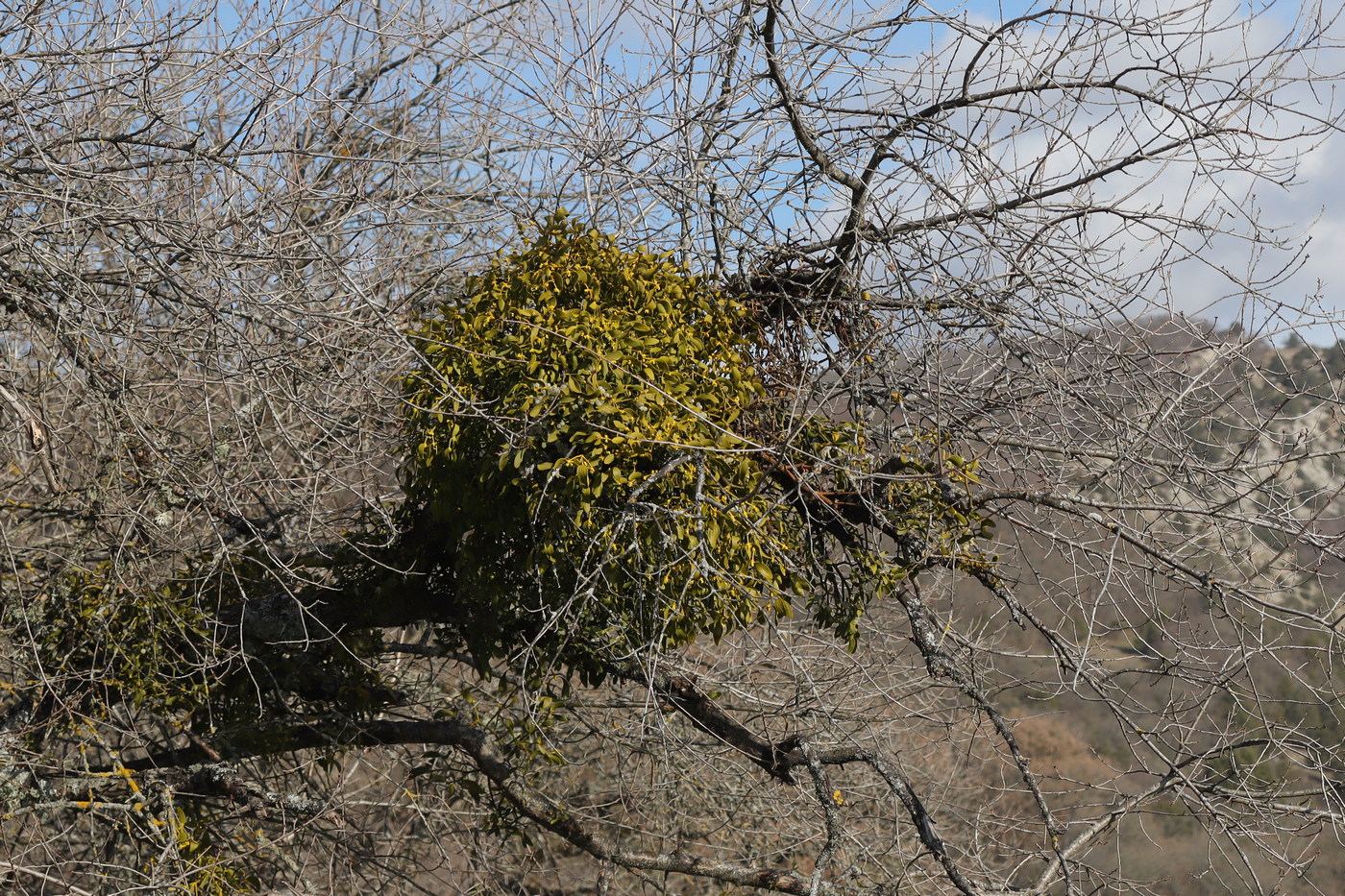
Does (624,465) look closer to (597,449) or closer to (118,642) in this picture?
(597,449)

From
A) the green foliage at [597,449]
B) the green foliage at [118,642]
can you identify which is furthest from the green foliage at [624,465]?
the green foliage at [118,642]

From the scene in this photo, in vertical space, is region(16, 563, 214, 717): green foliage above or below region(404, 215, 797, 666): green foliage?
below

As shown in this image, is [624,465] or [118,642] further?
[118,642]

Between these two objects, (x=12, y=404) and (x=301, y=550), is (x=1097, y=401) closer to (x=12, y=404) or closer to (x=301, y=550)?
(x=12, y=404)

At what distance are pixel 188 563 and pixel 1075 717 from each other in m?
18.5

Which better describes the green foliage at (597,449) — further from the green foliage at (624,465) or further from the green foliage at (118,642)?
the green foliage at (118,642)

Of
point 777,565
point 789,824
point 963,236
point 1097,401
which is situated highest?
point 963,236

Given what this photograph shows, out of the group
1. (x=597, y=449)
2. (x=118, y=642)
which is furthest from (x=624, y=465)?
(x=118, y=642)

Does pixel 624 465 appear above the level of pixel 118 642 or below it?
above

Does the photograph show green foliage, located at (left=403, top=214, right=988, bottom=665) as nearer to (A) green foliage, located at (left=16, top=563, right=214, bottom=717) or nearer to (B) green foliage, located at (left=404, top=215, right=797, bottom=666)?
(B) green foliage, located at (left=404, top=215, right=797, bottom=666)

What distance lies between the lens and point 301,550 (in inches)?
236

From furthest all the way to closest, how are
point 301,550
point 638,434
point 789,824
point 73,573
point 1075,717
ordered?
point 1075,717 < point 789,824 < point 301,550 < point 73,573 < point 638,434

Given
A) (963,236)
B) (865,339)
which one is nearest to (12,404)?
(865,339)

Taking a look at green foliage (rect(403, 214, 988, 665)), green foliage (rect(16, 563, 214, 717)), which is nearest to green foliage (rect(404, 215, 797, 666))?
green foliage (rect(403, 214, 988, 665))
